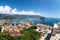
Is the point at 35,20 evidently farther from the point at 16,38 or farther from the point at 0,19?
the point at 16,38

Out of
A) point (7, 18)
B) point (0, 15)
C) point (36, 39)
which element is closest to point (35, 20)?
point (7, 18)

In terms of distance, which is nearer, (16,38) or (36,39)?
(16,38)

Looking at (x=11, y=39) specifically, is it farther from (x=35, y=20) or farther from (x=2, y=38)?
(x=35, y=20)

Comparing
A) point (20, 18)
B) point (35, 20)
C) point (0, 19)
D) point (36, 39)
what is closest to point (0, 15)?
point (0, 19)

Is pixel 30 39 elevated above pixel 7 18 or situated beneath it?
situated beneath

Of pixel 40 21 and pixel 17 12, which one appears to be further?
pixel 40 21

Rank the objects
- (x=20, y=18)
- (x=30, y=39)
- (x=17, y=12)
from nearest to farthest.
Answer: (x=30, y=39) < (x=17, y=12) < (x=20, y=18)

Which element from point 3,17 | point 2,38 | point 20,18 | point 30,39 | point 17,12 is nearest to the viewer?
point 2,38

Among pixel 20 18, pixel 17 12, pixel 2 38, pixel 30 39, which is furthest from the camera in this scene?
pixel 20 18

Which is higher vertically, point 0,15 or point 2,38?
point 0,15
